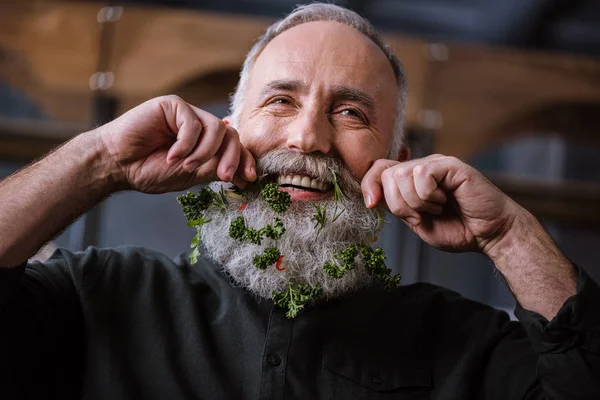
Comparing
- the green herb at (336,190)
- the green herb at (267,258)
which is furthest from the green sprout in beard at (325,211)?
the green herb at (267,258)

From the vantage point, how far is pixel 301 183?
6.20 feet

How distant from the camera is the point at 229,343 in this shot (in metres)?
1.92

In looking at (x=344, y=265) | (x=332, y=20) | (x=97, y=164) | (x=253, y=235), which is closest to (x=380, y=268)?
(x=344, y=265)

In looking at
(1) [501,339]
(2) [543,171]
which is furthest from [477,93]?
(1) [501,339]

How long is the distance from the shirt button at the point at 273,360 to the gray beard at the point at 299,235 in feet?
0.50

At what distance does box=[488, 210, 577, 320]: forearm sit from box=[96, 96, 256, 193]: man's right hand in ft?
1.91

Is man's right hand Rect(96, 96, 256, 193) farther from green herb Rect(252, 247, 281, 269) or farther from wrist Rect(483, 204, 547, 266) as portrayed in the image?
wrist Rect(483, 204, 547, 266)

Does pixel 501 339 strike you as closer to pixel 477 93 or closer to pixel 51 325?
pixel 51 325

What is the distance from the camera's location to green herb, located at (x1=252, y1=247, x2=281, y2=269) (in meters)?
1.80

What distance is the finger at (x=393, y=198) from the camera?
172cm

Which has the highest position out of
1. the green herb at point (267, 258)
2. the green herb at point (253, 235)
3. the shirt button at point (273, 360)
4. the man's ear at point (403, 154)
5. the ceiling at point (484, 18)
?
the ceiling at point (484, 18)

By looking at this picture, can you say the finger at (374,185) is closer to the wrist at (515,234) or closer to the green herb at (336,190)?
the green herb at (336,190)

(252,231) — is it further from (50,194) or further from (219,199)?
(50,194)

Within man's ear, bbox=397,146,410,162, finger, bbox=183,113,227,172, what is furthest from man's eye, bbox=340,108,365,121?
finger, bbox=183,113,227,172
